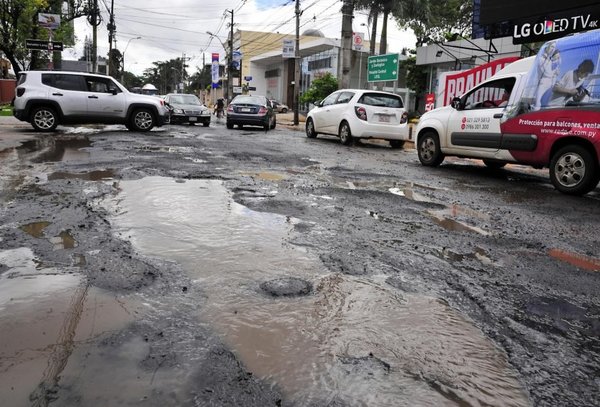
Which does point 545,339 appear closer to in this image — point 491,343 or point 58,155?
point 491,343

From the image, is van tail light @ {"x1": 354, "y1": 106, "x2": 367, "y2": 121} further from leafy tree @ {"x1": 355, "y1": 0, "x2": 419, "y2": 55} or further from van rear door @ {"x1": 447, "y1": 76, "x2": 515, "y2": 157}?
leafy tree @ {"x1": 355, "y1": 0, "x2": 419, "y2": 55}

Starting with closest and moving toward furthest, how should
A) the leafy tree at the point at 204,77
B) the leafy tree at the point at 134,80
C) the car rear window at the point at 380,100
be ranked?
the car rear window at the point at 380,100 → the leafy tree at the point at 204,77 → the leafy tree at the point at 134,80

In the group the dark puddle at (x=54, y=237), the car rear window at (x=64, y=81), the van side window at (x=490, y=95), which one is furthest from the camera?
the car rear window at (x=64, y=81)

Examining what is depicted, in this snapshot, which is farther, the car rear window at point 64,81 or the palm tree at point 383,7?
the palm tree at point 383,7

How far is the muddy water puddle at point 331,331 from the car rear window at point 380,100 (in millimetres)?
10476

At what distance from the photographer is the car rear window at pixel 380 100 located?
46.8 feet

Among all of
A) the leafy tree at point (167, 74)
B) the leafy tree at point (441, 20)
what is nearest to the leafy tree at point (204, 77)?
the leafy tree at point (167, 74)

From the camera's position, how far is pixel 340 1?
912 inches

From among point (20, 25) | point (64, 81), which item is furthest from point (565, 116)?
point (20, 25)

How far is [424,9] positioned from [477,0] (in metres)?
11.9

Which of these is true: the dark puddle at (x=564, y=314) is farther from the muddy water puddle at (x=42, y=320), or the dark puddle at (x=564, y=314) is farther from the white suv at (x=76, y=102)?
the white suv at (x=76, y=102)

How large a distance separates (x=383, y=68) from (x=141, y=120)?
11.2 metres

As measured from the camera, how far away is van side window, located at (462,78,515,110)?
8.69 metres

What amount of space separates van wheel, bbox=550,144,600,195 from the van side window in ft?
5.17
